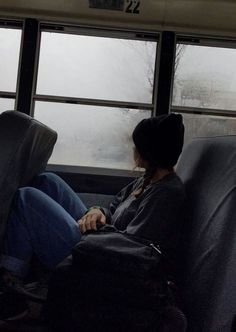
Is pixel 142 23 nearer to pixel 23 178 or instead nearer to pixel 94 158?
pixel 94 158

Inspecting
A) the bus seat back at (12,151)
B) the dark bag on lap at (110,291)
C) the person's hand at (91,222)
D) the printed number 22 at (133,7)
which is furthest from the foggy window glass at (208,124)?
the dark bag on lap at (110,291)

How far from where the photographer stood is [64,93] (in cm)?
294

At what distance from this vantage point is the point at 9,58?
9.62 feet

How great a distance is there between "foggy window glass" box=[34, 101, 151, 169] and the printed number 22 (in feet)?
2.14

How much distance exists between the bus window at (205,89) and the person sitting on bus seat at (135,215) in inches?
54.0

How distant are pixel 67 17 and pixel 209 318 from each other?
88.6 inches

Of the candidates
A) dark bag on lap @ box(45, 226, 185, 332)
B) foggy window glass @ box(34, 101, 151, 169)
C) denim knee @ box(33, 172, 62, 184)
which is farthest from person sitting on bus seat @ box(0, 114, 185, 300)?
foggy window glass @ box(34, 101, 151, 169)

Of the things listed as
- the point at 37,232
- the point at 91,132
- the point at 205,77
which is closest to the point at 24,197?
the point at 37,232

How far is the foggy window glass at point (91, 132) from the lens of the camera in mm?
2906

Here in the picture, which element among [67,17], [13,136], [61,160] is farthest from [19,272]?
[67,17]

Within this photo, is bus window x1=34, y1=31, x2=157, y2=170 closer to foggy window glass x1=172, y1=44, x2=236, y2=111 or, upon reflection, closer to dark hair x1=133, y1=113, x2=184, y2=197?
foggy window glass x1=172, y1=44, x2=236, y2=111

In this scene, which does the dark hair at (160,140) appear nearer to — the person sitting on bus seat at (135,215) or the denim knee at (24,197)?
the person sitting on bus seat at (135,215)

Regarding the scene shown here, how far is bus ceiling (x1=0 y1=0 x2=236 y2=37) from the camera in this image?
8.51ft

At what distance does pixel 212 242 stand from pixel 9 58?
7.24 ft
